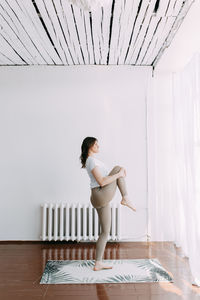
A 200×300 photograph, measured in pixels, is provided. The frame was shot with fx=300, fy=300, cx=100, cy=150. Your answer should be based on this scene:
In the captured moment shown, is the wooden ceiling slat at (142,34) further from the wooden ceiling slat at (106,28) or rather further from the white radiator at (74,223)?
the white radiator at (74,223)

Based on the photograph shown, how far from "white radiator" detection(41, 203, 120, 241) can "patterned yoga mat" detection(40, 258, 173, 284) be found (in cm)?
66

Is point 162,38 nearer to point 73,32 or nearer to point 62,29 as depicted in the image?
point 73,32

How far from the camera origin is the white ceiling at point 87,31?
9.04ft

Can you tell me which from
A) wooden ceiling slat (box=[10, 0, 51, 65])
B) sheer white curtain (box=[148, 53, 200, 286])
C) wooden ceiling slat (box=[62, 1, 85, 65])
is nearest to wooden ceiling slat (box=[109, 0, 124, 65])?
wooden ceiling slat (box=[62, 1, 85, 65])

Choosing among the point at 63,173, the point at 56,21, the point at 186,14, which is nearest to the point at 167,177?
the point at 63,173

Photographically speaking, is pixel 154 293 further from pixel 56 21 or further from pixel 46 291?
pixel 56 21

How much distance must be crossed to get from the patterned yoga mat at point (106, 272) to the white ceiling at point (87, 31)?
2538 mm

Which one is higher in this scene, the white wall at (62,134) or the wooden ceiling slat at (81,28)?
the wooden ceiling slat at (81,28)

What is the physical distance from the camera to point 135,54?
3.99 m

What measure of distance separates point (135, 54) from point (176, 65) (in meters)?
0.58

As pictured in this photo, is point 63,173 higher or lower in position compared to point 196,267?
higher

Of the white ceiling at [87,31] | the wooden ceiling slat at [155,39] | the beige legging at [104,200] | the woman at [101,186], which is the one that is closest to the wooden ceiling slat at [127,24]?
the white ceiling at [87,31]

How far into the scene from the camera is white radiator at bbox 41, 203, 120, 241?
4074 millimetres

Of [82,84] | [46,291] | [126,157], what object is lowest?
[46,291]
